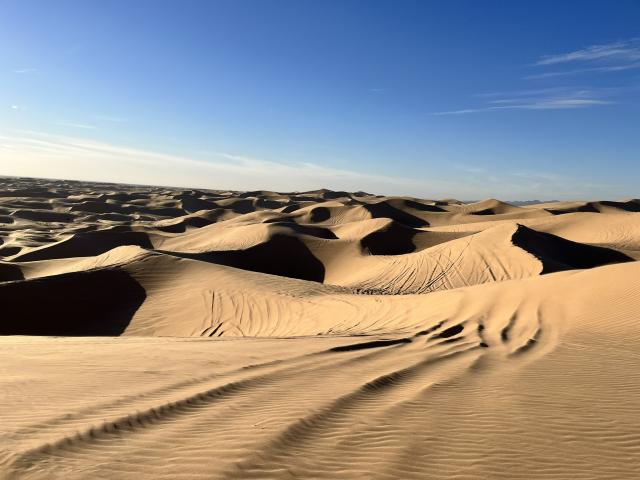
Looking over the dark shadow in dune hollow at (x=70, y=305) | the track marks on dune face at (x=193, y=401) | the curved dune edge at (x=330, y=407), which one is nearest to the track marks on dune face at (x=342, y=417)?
the curved dune edge at (x=330, y=407)

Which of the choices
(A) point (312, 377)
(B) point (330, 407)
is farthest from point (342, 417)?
(A) point (312, 377)

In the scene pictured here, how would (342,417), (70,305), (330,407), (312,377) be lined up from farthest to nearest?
(70,305), (312,377), (330,407), (342,417)

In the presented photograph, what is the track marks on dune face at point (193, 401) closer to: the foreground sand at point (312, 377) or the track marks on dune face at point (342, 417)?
the foreground sand at point (312, 377)

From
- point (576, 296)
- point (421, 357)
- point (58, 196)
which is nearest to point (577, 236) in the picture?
point (576, 296)

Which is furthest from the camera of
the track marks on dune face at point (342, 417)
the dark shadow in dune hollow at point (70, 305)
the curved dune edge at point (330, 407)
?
the dark shadow in dune hollow at point (70, 305)

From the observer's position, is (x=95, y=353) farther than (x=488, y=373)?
Yes

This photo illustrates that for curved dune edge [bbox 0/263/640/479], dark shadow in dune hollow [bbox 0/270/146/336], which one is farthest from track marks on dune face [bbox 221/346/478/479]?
dark shadow in dune hollow [bbox 0/270/146/336]

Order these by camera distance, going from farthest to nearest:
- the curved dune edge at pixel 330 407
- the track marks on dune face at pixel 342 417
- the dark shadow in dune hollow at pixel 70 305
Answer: the dark shadow in dune hollow at pixel 70 305 → the curved dune edge at pixel 330 407 → the track marks on dune face at pixel 342 417

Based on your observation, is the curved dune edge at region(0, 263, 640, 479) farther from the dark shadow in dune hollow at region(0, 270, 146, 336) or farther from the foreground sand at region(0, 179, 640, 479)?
the dark shadow in dune hollow at region(0, 270, 146, 336)

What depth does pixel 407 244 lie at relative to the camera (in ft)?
105

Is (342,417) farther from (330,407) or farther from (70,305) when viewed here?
(70,305)

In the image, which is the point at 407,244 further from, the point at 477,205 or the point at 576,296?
the point at 477,205

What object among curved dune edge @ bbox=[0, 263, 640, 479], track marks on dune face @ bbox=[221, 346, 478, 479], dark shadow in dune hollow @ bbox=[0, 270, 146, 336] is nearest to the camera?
track marks on dune face @ bbox=[221, 346, 478, 479]

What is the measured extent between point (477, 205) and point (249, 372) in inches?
2323
